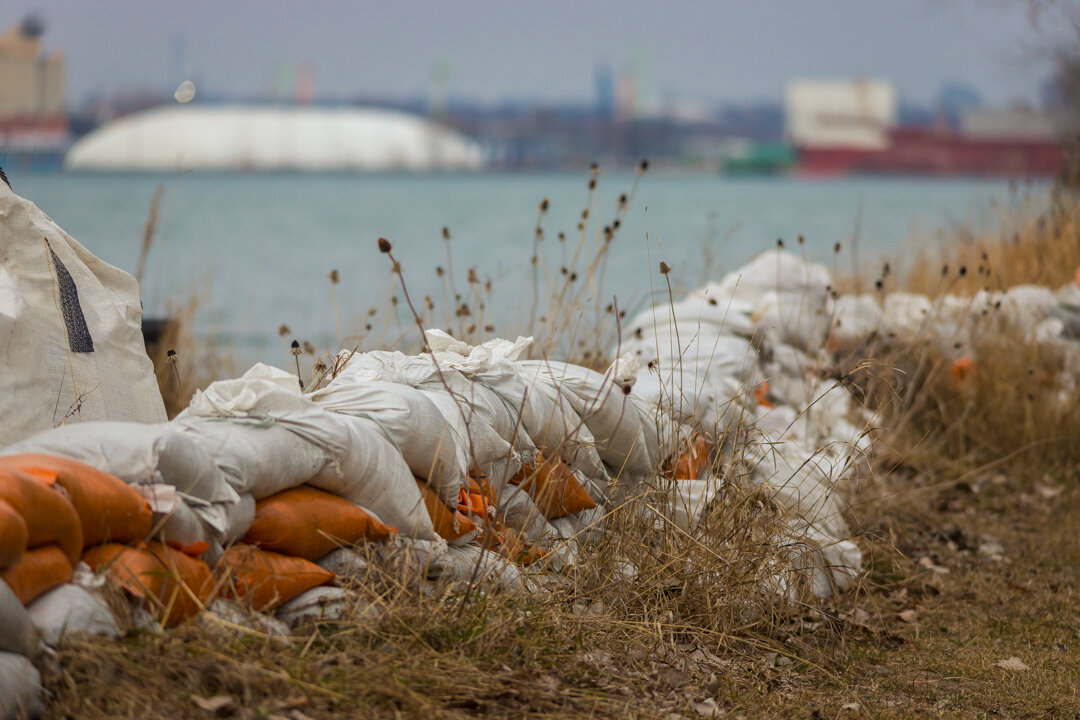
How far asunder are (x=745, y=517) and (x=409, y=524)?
1.00m

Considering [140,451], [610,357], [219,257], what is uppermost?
[140,451]

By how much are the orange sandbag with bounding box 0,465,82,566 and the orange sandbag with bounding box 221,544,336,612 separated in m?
0.32

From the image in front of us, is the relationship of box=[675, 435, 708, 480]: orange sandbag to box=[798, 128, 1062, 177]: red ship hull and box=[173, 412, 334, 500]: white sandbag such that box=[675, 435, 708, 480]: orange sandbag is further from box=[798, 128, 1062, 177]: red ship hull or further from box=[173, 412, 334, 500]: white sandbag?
box=[798, 128, 1062, 177]: red ship hull

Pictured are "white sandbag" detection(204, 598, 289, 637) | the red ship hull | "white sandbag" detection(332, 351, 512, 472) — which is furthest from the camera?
the red ship hull

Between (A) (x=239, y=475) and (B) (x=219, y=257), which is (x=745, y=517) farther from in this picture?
(B) (x=219, y=257)

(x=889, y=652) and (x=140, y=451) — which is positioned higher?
(x=140, y=451)

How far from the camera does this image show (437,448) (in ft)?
8.85

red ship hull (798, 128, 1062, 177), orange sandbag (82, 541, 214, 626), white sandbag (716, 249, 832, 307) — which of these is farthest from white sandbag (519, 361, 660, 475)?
red ship hull (798, 128, 1062, 177)

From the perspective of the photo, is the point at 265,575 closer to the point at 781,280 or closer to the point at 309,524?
the point at 309,524

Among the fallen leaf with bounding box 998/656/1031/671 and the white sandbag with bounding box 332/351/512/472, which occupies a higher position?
the white sandbag with bounding box 332/351/512/472

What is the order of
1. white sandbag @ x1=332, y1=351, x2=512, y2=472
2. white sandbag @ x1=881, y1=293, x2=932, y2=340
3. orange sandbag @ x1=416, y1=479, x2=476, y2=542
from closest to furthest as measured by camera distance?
orange sandbag @ x1=416, y1=479, x2=476, y2=542 → white sandbag @ x1=332, y1=351, x2=512, y2=472 → white sandbag @ x1=881, y1=293, x2=932, y2=340

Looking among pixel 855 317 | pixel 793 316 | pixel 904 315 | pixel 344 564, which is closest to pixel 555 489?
pixel 344 564

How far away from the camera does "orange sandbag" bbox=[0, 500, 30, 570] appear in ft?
6.03

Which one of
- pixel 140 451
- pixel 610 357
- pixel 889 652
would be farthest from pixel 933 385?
pixel 140 451
